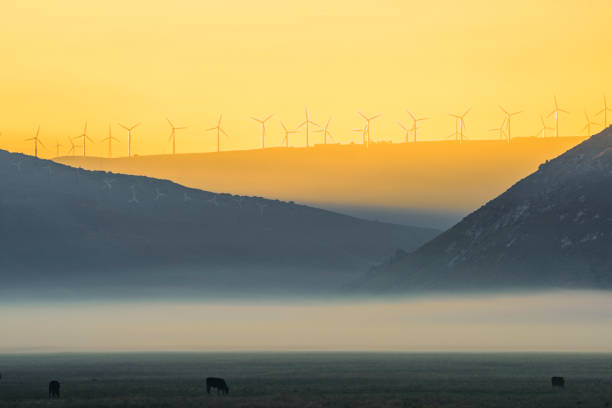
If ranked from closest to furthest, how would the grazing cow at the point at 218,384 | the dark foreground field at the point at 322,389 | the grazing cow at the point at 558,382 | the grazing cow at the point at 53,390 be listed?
the dark foreground field at the point at 322,389 → the grazing cow at the point at 53,390 → the grazing cow at the point at 218,384 → the grazing cow at the point at 558,382

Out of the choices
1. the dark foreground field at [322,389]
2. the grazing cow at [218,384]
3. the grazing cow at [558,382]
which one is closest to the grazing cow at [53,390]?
the dark foreground field at [322,389]

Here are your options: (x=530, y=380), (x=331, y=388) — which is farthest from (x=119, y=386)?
(x=530, y=380)

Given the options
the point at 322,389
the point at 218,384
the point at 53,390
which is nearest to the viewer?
the point at 53,390

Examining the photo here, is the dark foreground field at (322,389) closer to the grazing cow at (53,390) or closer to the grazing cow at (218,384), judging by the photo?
the grazing cow at (53,390)

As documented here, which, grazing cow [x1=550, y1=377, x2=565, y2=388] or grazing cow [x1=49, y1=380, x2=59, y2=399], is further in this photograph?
grazing cow [x1=550, y1=377, x2=565, y2=388]

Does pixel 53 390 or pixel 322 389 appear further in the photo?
pixel 322 389

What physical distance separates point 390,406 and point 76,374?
292 ft

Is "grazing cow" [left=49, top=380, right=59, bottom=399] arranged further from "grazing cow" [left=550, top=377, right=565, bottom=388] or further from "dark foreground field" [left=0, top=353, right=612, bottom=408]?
"grazing cow" [left=550, top=377, right=565, bottom=388]

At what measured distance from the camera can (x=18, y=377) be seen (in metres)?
181

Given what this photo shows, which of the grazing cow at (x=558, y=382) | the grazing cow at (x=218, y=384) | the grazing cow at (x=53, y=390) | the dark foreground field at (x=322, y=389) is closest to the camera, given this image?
the dark foreground field at (x=322, y=389)

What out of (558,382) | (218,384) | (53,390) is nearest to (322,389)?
(218,384)

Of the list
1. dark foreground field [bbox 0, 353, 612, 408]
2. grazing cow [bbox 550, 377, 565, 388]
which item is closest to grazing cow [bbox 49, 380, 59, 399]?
dark foreground field [bbox 0, 353, 612, 408]

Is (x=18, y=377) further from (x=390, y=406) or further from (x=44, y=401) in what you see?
(x=390, y=406)

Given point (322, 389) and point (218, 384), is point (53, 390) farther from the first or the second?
point (322, 389)
